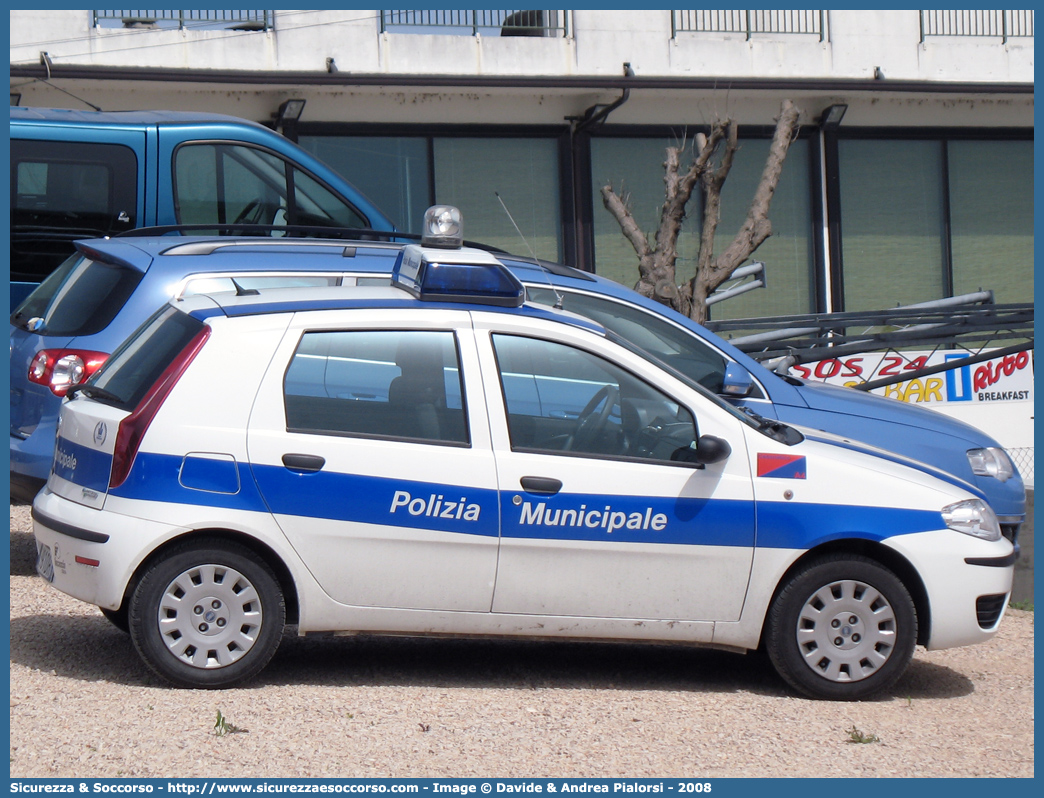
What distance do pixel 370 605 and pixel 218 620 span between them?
600mm

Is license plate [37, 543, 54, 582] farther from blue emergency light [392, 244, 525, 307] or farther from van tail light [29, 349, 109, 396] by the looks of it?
blue emergency light [392, 244, 525, 307]

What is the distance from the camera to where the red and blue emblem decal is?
205 inches

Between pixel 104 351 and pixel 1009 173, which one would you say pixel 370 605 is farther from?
pixel 1009 173

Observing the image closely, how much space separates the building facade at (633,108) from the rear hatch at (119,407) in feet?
33.5

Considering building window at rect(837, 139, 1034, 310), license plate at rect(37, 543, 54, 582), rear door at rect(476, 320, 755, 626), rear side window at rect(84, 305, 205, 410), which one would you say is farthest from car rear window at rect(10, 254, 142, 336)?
building window at rect(837, 139, 1034, 310)

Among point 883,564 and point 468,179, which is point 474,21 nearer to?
point 468,179

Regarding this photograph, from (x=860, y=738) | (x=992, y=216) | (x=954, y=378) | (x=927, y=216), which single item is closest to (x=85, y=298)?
(x=860, y=738)

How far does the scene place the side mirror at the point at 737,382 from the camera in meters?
6.40

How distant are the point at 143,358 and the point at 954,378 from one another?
39.4 ft

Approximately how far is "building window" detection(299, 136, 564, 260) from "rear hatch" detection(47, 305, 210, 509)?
11084 mm

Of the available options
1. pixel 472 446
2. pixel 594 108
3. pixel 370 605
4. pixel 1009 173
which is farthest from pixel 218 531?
pixel 1009 173

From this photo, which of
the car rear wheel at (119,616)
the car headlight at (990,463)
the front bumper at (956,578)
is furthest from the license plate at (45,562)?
the car headlight at (990,463)

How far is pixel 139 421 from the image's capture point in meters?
4.89

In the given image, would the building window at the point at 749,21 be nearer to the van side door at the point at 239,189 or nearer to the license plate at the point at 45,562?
the van side door at the point at 239,189
